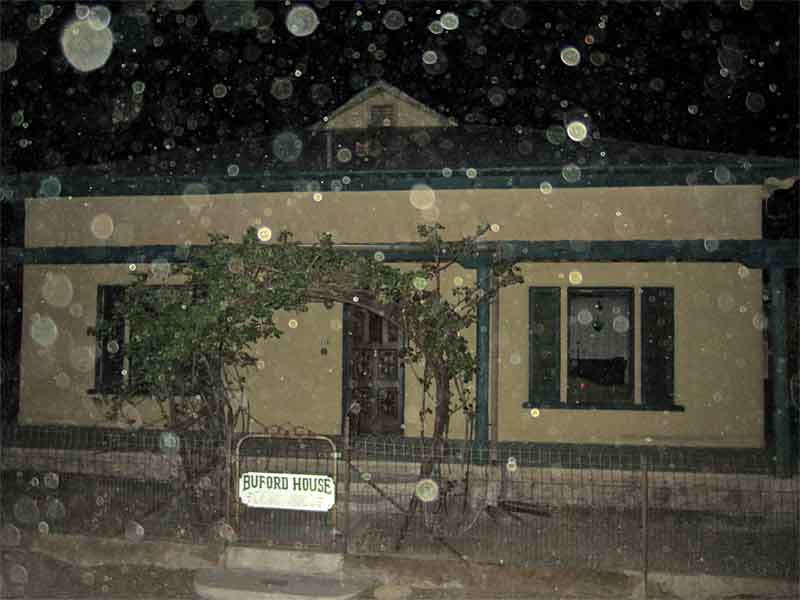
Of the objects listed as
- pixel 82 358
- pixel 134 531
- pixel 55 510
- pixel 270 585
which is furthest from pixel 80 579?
pixel 82 358

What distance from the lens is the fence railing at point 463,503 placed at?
746cm

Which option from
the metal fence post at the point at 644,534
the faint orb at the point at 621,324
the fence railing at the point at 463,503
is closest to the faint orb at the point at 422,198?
the faint orb at the point at 621,324

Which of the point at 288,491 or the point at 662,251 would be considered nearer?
the point at 288,491

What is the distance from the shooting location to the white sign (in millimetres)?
7020

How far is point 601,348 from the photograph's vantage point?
1139cm

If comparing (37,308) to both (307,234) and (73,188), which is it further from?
(307,234)

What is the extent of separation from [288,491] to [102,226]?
696cm

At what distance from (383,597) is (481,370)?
3.81 meters

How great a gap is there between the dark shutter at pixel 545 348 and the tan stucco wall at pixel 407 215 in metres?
0.92

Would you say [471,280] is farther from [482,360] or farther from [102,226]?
[102,226]

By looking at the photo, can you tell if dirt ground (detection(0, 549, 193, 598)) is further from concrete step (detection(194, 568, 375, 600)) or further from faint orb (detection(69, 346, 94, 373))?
faint orb (detection(69, 346, 94, 373))

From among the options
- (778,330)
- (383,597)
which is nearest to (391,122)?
(778,330)

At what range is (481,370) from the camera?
9953 mm

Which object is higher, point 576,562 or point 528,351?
point 528,351
